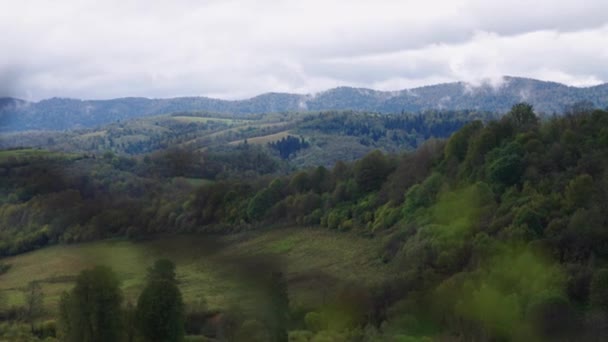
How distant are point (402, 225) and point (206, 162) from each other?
57.6m

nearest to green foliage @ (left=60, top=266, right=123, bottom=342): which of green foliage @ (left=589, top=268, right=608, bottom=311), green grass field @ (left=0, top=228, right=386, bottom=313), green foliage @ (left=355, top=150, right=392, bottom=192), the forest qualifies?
the forest

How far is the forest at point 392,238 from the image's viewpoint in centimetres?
1884

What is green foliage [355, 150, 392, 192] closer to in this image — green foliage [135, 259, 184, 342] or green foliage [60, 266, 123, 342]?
green foliage [135, 259, 184, 342]

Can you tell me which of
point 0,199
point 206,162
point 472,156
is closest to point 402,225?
point 472,156

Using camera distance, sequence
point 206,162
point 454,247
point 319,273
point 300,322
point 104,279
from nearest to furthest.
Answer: point 104,279
point 300,322
point 319,273
point 454,247
point 206,162

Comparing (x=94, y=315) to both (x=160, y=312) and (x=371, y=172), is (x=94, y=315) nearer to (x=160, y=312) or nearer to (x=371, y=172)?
(x=160, y=312)

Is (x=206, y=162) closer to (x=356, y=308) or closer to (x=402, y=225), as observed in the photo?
(x=402, y=225)

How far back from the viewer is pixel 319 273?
29.2 meters

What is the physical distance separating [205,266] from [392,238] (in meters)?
30.8

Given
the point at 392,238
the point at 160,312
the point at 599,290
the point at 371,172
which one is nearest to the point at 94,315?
the point at 160,312

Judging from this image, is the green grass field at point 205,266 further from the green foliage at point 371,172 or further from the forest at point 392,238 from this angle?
the green foliage at point 371,172

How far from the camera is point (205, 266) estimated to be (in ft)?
39.0

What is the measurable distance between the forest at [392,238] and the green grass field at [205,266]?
0.83 feet

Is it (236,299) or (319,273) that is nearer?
(236,299)
